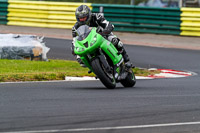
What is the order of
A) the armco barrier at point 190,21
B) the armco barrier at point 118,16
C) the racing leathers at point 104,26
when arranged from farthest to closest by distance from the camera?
the armco barrier at point 118,16, the armco barrier at point 190,21, the racing leathers at point 104,26

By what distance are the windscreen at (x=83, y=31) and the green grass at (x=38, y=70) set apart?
2.15 metres

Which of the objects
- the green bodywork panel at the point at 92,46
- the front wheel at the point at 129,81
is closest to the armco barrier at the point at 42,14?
the front wheel at the point at 129,81

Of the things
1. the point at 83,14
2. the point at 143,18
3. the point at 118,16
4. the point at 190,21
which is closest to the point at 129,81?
the point at 83,14

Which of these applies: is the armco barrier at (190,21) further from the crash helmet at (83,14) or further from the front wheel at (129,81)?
the crash helmet at (83,14)

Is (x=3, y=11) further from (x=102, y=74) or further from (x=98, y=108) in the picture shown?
(x=98, y=108)

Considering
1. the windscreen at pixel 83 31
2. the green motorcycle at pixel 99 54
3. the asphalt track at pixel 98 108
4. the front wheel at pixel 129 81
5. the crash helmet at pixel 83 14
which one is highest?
the crash helmet at pixel 83 14

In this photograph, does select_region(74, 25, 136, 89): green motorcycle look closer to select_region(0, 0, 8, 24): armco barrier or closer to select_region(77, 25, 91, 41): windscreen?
select_region(77, 25, 91, 41): windscreen

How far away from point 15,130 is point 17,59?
30.2 ft

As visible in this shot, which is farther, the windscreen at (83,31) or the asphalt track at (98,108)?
the windscreen at (83,31)

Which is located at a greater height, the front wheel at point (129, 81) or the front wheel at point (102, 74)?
the front wheel at point (102, 74)

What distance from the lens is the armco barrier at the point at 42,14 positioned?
23625mm

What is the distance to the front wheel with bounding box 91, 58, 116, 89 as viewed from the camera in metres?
8.65

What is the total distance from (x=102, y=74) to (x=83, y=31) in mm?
907

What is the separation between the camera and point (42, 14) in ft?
78.8
